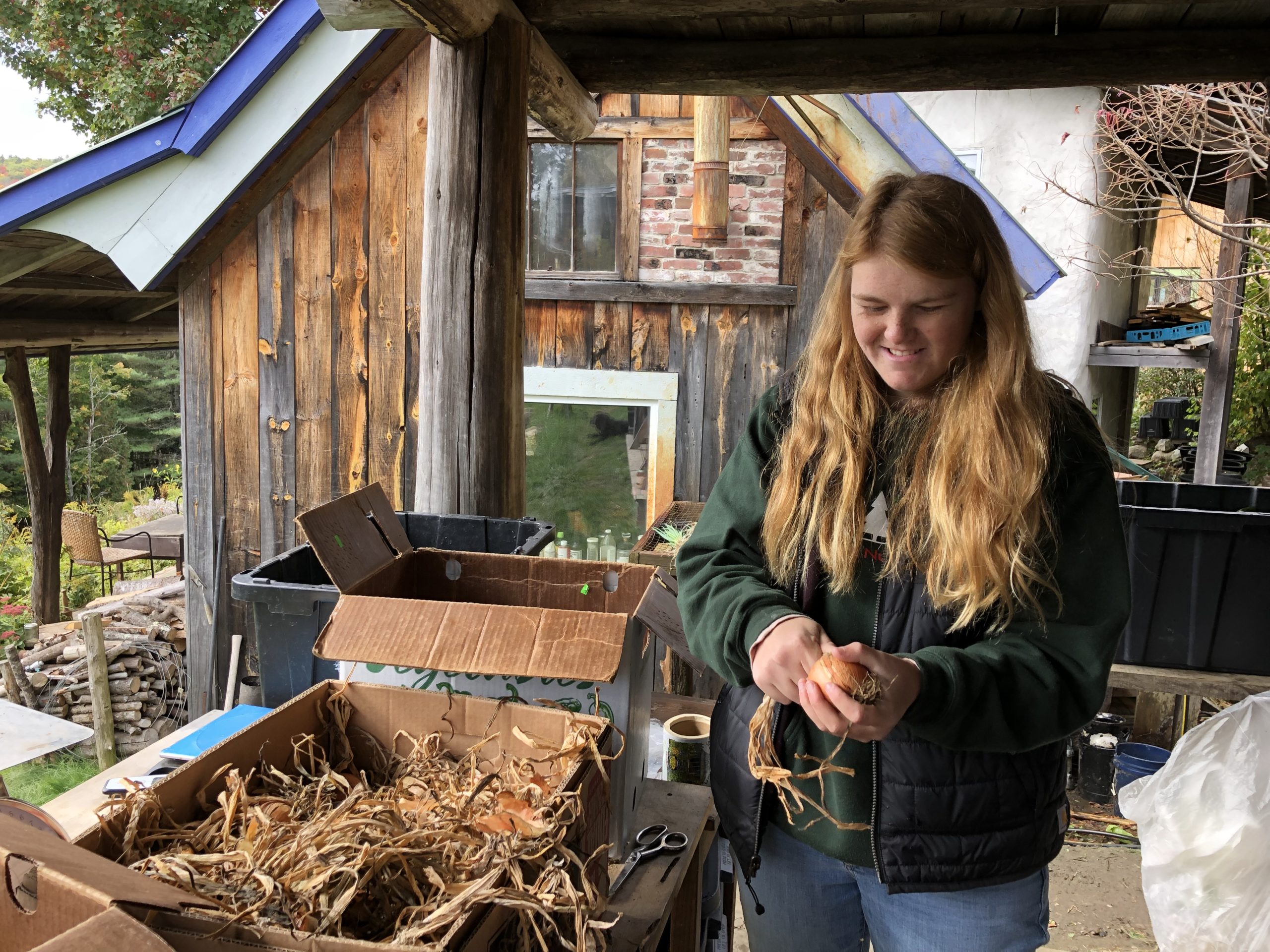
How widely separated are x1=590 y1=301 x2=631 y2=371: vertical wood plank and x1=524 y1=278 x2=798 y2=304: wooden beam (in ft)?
0.20

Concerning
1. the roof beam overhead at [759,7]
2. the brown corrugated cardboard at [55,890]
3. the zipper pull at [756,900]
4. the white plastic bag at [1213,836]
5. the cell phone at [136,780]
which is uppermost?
the roof beam overhead at [759,7]

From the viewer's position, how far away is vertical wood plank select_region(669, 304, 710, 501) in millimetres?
5730

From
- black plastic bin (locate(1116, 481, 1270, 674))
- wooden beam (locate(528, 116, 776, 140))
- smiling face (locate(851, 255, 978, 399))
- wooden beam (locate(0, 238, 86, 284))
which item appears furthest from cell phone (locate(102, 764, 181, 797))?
wooden beam (locate(528, 116, 776, 140))

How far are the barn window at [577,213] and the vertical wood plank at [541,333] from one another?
0.23 meters

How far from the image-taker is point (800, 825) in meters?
1.54

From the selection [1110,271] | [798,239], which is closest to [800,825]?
[798,239]

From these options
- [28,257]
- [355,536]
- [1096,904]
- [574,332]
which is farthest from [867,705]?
[28,257]

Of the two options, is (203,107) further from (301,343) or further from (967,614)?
(967,614)

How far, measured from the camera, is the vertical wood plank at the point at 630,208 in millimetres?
5844

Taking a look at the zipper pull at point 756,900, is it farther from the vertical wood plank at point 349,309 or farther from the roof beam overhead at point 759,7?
the vertical wood plank at point 349,309

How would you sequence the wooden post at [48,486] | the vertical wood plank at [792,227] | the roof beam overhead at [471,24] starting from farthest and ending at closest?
the wooden post at [48,486]
the vertical wood plank at [792,227]
the roof beam overhead at [471,24]

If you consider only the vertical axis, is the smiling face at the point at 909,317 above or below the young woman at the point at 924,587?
above

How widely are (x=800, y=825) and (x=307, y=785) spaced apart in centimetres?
77

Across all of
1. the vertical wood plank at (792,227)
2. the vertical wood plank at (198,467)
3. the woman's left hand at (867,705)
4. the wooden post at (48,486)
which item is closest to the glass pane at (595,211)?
the vertical wood plank at (792,227)
